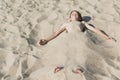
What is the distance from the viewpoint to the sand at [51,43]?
4.62 m

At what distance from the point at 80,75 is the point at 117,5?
8.98 ft

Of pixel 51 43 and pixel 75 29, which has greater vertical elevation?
pixel 75 29

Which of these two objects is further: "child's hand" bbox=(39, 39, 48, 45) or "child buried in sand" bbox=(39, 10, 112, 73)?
"child's hand" bbox=(39, 39, 48, 45)

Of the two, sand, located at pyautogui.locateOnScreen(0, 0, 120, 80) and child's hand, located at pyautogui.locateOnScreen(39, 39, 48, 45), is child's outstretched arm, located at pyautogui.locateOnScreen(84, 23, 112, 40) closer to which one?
sand, located at pyautogui.locateOnScreen(0, 0, 120, 80)

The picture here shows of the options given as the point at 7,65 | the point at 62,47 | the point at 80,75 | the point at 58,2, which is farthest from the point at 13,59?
the point at 58,2

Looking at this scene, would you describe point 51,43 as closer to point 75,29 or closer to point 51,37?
point 51,37

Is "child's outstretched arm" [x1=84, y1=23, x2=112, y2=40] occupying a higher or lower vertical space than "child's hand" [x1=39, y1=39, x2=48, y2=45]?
higher

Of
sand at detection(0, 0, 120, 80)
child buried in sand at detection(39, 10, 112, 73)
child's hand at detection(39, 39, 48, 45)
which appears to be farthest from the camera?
child's hand at detection(39, 39, 48, 45)

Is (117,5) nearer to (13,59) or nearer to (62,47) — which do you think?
(62,47)

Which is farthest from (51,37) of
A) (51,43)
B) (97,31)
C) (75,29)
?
(97,31)

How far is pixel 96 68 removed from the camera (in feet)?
15.2

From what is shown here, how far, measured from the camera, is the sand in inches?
182

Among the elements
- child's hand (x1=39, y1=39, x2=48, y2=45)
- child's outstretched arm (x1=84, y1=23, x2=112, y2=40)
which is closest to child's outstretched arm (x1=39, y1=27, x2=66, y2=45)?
child's hand (x1=39, y1=39, x2=48, y2=45)

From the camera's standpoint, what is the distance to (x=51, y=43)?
5.52m
